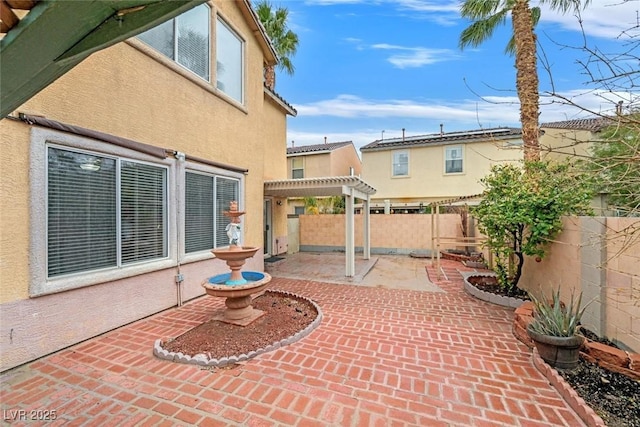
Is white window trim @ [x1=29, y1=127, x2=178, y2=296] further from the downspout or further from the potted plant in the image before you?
the potted plant

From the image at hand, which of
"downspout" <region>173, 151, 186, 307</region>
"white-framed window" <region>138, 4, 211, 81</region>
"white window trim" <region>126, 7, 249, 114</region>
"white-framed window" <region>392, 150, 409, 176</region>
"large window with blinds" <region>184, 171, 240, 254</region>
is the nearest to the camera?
"white window trim" <region>126, 7, 249, 114</region>

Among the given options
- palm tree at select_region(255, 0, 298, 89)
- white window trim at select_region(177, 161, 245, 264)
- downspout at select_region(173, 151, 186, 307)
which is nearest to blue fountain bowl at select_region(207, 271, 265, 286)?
downspout at select_region(173, 151, 186, 307)

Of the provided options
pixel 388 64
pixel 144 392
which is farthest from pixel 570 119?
pixel 388 64

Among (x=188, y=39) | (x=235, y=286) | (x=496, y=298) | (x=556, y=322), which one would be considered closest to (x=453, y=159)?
(x=496, y=298)

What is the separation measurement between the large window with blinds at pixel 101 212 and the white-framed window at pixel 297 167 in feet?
49.3

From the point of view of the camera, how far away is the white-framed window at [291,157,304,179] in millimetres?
21609

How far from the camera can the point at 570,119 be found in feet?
11.0

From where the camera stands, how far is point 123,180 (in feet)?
19.4

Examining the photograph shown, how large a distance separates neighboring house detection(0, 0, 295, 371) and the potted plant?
24.4 feet

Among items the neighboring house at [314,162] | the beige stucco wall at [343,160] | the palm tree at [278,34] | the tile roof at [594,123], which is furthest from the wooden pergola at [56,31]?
the beige stucco wall at [343,160]

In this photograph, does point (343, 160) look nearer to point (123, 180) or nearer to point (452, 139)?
point (452, 139)

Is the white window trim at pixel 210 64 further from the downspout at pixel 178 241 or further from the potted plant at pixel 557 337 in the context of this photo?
the potted plant at pixel 557 337

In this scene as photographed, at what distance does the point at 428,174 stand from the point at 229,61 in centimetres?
1587

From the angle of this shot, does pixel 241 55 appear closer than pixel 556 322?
No
